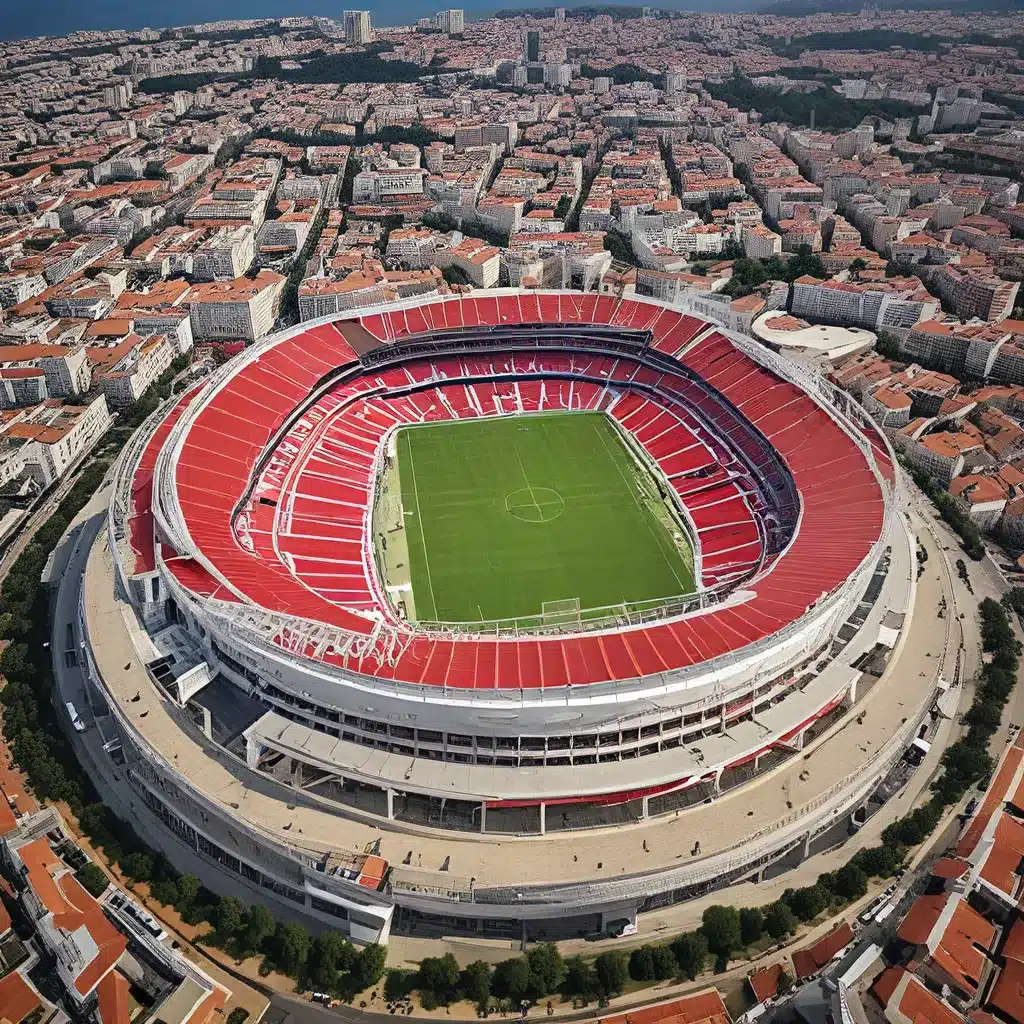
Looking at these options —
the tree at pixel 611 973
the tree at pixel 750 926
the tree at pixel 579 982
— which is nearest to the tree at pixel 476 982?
the tree at pixel 579 982

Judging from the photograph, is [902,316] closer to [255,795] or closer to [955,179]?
[955,179]

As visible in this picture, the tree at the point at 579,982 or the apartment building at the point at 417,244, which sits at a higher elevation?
the tree at the point at 579,982

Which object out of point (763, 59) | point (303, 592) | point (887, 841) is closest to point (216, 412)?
point (303, 592)

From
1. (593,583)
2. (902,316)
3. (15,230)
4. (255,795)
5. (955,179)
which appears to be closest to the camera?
(255,795)

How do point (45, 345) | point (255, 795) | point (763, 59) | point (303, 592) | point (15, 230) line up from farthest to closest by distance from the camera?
point (763, 59) → point (15, 230) → point (45, 345) → point (303, 592) → point (255, 795)

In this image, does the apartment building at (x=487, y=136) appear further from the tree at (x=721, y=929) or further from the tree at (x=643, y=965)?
the tree at (x=643, y=965)

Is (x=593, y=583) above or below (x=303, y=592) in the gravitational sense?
below

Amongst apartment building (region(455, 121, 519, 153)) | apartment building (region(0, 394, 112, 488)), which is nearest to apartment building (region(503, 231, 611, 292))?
apartment building (region(0, 394, 112, 488))
